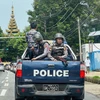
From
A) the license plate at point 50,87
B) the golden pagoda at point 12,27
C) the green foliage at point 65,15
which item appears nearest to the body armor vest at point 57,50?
the license plate at point 50,87

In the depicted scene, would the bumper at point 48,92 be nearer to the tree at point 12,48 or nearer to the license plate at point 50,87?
the license plate at point 50,87

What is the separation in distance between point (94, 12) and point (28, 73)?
52519 millimetres

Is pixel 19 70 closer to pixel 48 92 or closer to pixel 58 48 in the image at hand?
pixel 48 92

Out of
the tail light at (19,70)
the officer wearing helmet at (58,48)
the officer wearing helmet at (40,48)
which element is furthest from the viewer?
the officer wearing helmet at (58,48)

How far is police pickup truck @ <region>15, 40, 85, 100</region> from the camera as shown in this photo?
9273mm

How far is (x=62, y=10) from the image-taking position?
60.1 m

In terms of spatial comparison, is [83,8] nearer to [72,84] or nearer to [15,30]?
[72,84]

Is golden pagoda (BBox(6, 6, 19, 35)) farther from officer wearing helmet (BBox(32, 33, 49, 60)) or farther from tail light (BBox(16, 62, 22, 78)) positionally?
tail light (BBox(16, 62, 22, 78))

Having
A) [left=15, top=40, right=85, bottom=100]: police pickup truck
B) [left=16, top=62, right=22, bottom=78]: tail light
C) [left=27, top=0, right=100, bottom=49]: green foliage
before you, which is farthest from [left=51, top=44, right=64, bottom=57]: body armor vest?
[left=27, top=0, right=100, bottom=49]: green foliage

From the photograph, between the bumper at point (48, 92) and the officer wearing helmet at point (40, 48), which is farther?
the officer wearing helmet at point (40, 48)

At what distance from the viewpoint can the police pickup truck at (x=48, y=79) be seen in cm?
A: 927

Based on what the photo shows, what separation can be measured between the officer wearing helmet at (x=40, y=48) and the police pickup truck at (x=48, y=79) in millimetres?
637

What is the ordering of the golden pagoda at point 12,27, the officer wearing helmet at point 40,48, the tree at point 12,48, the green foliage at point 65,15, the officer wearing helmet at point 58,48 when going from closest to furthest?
the officer wearing helmet at point 40,48 → the officer wearing helmet at point 58,48 → the green foliage at point 65,15 → the tree at point 12,48 → the golden pagoda at point 12,27

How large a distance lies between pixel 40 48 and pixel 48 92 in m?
Answer: 1.53
